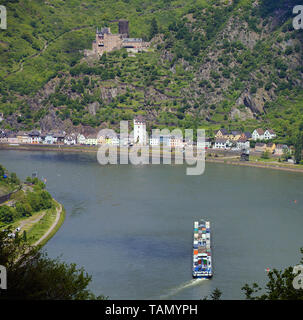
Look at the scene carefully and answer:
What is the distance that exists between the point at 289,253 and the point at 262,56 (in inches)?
2208

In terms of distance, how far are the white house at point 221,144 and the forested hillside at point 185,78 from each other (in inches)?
182

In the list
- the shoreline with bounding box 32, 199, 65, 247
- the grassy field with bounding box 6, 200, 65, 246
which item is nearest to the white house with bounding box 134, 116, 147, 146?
the shoreline with bounding box 32, 199, 65, 247

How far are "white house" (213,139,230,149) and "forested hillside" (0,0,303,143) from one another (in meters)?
4.61

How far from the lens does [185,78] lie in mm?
78750

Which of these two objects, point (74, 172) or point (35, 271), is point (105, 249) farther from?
point (74, 172)

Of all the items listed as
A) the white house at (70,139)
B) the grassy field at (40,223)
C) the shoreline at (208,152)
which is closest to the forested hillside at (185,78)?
the white house at (70,139)

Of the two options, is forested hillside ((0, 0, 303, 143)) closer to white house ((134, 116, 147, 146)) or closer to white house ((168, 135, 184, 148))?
white house ((134, 116, 147, 146))

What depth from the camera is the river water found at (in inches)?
795

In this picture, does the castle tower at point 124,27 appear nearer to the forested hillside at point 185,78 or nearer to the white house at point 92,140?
the forested hillside at point 185,78

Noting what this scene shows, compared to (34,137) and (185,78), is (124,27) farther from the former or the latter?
(34,137)

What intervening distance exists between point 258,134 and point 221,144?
4.01 meters
